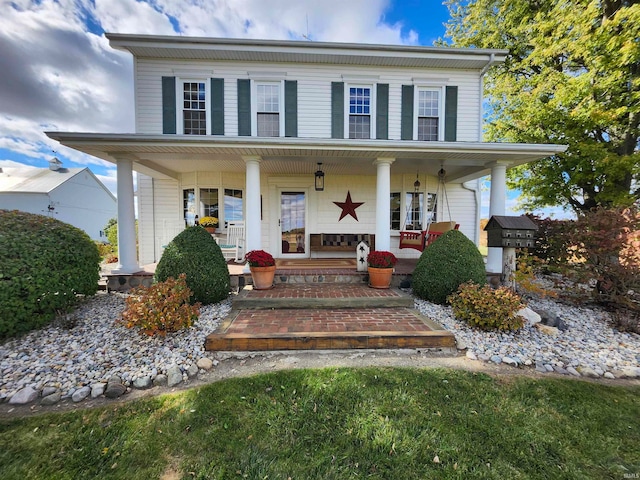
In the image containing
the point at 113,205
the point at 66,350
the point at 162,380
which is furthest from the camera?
the point at 113,205

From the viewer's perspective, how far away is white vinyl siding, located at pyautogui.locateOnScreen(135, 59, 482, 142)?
686cm

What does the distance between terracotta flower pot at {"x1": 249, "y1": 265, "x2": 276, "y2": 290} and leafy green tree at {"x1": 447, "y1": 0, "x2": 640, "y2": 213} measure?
9.73m

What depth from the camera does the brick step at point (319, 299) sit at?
4320mm

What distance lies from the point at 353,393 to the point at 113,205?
29.5 meters

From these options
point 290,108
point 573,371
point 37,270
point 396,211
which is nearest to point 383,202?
point 396,211

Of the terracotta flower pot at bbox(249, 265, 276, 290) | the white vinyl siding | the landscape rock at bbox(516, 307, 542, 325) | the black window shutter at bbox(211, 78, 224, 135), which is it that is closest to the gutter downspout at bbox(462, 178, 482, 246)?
the white vinyl siding

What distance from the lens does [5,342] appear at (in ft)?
10.8

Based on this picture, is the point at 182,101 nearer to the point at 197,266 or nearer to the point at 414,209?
the point at 197,266

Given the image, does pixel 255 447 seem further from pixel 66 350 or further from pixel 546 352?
pixel 546 352

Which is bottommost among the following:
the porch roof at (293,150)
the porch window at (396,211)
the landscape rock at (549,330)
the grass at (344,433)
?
the grass at (344,433)

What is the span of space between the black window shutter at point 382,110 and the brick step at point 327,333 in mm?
5340

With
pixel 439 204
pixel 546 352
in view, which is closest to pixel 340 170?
pixel 439 204

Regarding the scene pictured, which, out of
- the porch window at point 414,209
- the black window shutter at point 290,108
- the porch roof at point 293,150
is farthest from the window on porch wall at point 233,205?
the porch window at point 414,209

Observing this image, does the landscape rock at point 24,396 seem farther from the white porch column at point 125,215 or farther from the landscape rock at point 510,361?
the landscape rock at point 510,361
